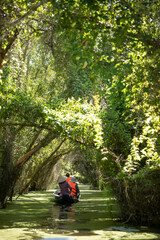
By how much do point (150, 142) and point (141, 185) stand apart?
1.45m

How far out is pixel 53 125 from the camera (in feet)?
36.2

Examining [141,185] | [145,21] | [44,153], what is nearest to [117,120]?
[141,185]

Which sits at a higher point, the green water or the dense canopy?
the dense canopy

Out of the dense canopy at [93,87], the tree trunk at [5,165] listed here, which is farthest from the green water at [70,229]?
the tree trunk at [5,165]

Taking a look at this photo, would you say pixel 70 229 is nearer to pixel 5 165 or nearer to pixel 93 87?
pixel 93 87

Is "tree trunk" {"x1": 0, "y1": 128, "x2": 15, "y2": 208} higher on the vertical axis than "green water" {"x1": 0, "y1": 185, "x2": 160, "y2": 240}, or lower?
higher

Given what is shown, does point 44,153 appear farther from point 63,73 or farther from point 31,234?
point 31,234

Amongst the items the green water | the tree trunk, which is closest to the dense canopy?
the tree trunk

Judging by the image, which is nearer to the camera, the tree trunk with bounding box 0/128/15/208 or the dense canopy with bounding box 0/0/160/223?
the dense canopy with bounding box 0/0/160/223

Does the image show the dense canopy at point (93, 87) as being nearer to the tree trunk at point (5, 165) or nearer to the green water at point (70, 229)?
the tree trunk at point (5, 165)

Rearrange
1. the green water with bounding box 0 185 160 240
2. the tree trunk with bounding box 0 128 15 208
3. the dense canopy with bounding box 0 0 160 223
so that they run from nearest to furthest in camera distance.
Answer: the dense canopy with bounding box 0 0 160 223 < the green water with bounding box 0 185 160 240 < the tree trunk with bounding box 0 128 15 208

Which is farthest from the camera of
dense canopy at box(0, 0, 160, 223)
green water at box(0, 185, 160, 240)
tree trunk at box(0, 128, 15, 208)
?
tree trunk at box(0, 128, 15, 208)

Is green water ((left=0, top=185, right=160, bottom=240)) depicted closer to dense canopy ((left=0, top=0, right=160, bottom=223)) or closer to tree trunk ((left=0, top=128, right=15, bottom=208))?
dense canopy ((left=0, top=0, right=160, bottom=223))

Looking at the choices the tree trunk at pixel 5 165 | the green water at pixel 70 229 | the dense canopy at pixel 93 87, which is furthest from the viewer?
the tree trunk at pixel 5 165
